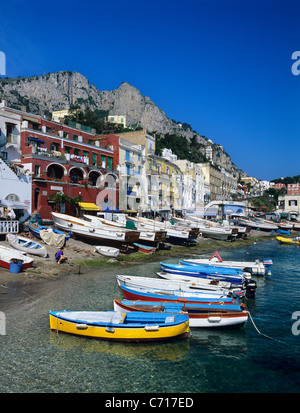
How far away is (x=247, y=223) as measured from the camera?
67.2 meters

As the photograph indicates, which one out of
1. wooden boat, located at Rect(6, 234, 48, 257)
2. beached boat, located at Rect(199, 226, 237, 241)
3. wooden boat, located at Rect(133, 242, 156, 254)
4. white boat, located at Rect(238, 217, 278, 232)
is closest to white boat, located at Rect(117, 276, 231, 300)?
wooden boat, located at Rect(6, 234, 48, 257)

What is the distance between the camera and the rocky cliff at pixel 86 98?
151000 mm

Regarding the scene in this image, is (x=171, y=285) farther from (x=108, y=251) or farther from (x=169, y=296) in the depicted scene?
(x=108, y=251)

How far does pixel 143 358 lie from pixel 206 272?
11.8 meters

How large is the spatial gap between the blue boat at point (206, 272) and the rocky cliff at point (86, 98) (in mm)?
130789

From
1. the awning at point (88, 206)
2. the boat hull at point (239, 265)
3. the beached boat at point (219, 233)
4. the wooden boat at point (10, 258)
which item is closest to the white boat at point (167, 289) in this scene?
the wooden boat at point (10, 258)

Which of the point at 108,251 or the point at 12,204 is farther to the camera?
the point at 12,204

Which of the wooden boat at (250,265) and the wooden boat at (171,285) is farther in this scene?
the wooden boat at (250,265)

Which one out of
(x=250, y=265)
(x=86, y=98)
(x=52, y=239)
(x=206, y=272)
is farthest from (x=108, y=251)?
(x=86, y=98)

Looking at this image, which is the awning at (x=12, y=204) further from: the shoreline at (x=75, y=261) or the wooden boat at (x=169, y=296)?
the wooden boat at (x=169, y=296)

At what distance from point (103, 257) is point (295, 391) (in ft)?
67.9

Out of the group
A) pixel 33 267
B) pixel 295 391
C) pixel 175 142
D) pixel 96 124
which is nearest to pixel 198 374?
pixel 295 391

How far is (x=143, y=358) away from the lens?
10.6m

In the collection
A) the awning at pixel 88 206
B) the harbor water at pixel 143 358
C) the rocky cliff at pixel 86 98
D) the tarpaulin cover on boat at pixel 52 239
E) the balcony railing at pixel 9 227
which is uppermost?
the rocky cliff at pixel 86 98
